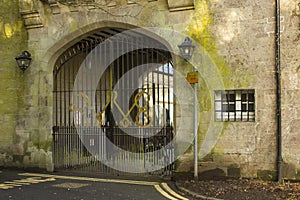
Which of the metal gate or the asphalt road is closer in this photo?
the asphalt road

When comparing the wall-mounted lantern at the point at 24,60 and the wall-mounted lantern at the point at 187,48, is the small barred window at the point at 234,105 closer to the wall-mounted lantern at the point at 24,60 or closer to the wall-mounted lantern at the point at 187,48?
the wall-mounted lantern at the point at 187,48

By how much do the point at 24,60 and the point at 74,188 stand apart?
4.28 m

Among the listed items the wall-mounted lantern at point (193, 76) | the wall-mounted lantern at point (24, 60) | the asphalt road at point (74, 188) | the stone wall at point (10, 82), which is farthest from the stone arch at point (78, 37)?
the asphalt road at point (74, 188)

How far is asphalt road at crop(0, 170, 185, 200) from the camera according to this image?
24.1 feet

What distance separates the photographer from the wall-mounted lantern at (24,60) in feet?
34.4

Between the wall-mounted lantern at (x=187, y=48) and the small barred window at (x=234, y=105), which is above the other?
the wall-mounted lantern at (x=187, y=48)

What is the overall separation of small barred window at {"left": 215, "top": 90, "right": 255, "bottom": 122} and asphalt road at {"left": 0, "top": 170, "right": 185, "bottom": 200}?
2.22 metres

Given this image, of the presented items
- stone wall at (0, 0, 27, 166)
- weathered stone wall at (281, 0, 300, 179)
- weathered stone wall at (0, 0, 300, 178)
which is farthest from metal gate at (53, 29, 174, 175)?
weathered stone wall at (281, 0, 300, 179)

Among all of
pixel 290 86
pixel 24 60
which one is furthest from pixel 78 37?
pixel 290 86

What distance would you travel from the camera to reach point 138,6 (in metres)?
9.50

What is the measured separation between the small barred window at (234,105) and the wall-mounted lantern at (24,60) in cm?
537

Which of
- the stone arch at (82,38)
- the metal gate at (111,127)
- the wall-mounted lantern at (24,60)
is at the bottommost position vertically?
the metal gate at (111,127)

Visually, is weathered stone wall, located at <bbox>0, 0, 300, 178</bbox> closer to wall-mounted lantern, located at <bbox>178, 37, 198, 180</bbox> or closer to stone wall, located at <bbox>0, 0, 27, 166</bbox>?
wall-mounted lantern, located at <bbox>178, 37, 198, 180</bbox>

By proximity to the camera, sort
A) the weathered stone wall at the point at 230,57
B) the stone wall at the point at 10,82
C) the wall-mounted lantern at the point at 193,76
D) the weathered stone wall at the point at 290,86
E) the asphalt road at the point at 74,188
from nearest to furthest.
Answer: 1. the asphalt road at the point at 74,188
2. the weathered stone wall at the point at 290,86
3. the weathered stone wall at the point at 230,57
4. the wall-mounted lantern at the point at 193,76
5. the stone wall at the point at 10,82
